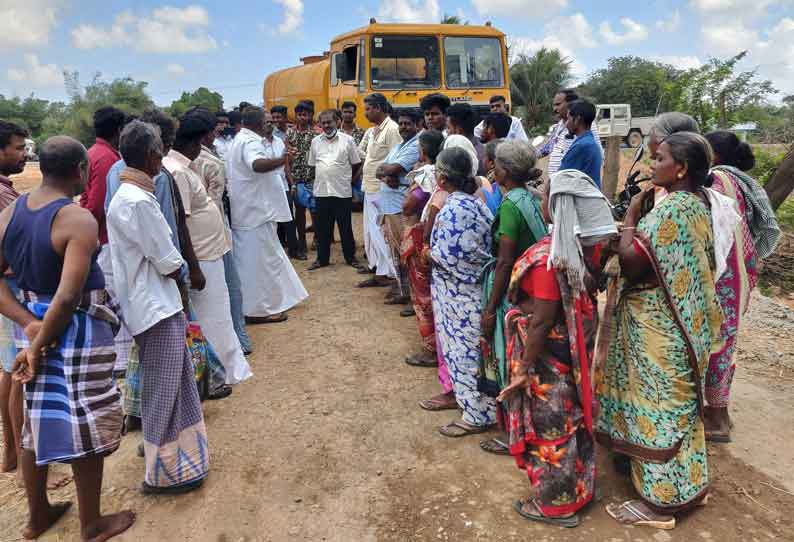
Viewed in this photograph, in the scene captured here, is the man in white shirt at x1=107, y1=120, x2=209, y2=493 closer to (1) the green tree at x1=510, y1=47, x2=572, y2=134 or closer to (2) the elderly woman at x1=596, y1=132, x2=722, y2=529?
(2) the elderly woman at x1=596, y1=132, x2=722, y2=529

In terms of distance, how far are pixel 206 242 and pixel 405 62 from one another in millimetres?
6477

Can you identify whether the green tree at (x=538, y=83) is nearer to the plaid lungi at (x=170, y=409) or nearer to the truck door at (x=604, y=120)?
the truck door at (x=604, y=120)

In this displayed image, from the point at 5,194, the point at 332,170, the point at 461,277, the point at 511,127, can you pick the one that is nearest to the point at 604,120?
the point at 511,127

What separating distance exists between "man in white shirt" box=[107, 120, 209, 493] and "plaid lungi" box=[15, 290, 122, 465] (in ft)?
0.80

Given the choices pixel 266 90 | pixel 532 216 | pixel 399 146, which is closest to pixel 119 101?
pixel 266 90

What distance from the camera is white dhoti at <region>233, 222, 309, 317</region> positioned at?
5.28 meters

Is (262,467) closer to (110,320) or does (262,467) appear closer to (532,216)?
(110,320)

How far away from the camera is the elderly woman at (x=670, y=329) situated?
2.55m

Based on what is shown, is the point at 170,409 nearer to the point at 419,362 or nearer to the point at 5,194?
the point at 5,194

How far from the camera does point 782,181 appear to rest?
16.4ft

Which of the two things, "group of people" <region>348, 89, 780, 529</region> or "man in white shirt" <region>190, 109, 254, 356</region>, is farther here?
"man in white shirt" <region>190, 109, 254, 356</region>

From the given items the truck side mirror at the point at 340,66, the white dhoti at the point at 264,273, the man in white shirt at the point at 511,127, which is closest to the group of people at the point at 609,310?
the man in white shirt at the point at 511,127

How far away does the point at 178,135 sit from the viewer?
12.4 feet

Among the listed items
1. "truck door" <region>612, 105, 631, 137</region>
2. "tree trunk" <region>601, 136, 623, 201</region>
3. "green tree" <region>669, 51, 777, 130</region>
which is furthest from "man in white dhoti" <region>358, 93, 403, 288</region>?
"truck door" <region>612, 105, 631, 137</region>
